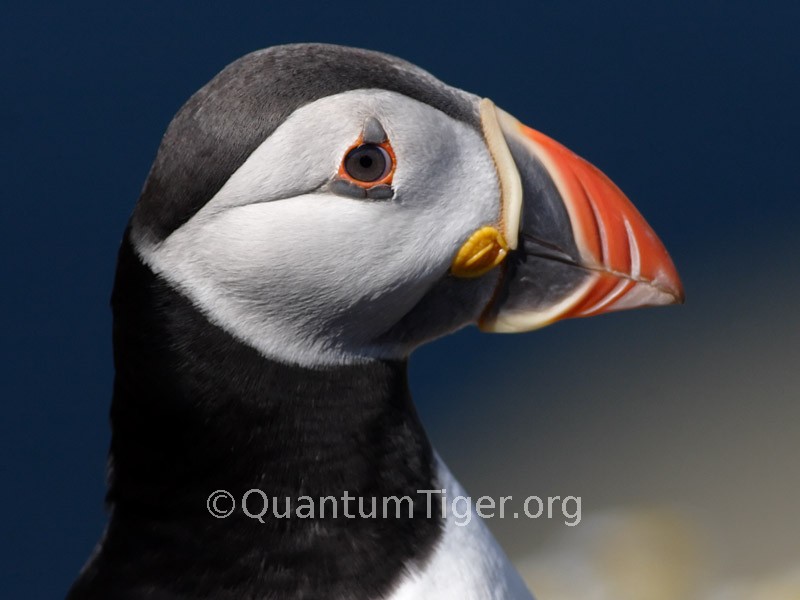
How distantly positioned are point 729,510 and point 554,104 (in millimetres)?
1184

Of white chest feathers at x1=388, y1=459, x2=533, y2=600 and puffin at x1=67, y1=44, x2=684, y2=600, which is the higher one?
puffin at x1=67, y1=44, x2=684, y2=600

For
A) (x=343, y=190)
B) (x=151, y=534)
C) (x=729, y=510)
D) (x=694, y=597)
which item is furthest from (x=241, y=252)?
(x=729, y=510)

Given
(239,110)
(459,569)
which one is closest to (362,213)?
(239,110)

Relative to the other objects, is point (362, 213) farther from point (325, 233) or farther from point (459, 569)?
point (459, 569)

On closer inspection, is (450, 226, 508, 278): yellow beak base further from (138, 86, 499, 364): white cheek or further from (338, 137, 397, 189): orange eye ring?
(338, 137, 397, 189): orange eye ring

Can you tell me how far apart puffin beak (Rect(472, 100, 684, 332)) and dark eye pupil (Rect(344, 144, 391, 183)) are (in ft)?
0.50

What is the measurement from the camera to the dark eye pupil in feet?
3.79

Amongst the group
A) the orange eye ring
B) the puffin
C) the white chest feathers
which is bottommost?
the white chest feathers

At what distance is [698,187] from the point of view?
3393 millimetres

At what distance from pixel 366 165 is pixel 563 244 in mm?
267

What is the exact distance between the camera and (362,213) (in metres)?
1.17

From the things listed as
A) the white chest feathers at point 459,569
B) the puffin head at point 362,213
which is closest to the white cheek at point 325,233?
the puffin head at point 362,213

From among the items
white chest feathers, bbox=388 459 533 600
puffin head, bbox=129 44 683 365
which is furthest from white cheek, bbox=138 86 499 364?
white chest feathers, bbox=388 459 533 600

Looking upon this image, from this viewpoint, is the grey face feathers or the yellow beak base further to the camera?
the yellow beak base
